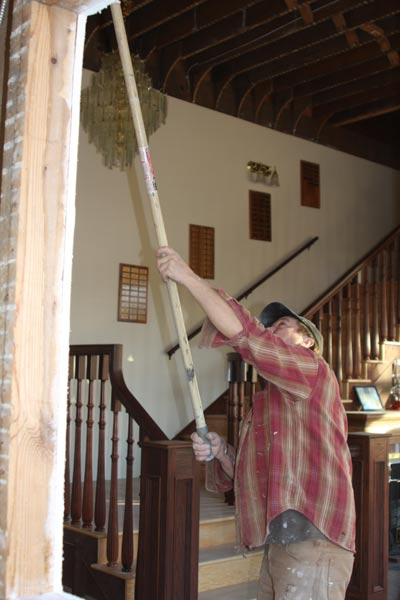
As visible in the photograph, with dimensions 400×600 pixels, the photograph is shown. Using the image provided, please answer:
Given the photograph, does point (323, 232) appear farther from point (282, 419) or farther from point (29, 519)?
point (29, 519)

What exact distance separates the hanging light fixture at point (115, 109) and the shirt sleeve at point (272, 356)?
4.29m

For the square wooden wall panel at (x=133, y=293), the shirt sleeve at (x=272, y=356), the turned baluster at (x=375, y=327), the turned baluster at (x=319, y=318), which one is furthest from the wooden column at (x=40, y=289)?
the turned baluster at (x=375, y=327)

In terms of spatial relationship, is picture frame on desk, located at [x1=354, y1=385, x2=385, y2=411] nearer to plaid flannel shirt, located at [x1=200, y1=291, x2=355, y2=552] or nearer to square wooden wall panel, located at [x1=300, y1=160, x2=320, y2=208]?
square wooden wall panel, located at [x1=300, y1=160, x2=320, y2=208]

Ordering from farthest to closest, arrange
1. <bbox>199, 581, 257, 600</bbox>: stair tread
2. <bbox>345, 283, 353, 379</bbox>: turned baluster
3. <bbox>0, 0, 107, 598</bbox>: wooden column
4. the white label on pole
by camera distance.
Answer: <bbox>345, 283, 353, 379</bbox>: turned baluster, <bbox>199, 581, 257, 600</bbox>: stair tread, the white label on pole, <bbox>0, 0, 107, 598</bbox>: wooden column

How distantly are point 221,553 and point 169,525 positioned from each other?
1.35m

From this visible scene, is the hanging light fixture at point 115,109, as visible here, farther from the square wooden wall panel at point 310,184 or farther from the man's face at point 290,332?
the man's face at point 290,332

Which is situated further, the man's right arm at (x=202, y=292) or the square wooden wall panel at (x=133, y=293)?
the square wooden wall panel at (x=133, y=293)

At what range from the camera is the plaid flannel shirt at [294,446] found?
2035 millimetres

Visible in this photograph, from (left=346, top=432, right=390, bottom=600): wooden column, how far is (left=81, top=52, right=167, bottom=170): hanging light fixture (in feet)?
10.6

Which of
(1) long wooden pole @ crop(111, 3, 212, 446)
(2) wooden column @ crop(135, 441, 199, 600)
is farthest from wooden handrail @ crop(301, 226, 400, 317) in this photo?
(1) long wooden pole @ crop(111, 3, 212, 446)

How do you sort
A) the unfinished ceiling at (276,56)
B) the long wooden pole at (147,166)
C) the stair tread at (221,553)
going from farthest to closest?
the unfinished ceiling at (276,56) < the stair tread at (221,553) < the long wooden pole at (147,166)

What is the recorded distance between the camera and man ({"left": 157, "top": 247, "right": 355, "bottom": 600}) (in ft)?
6.61

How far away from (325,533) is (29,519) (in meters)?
0.90

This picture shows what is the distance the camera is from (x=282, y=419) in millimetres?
2168
